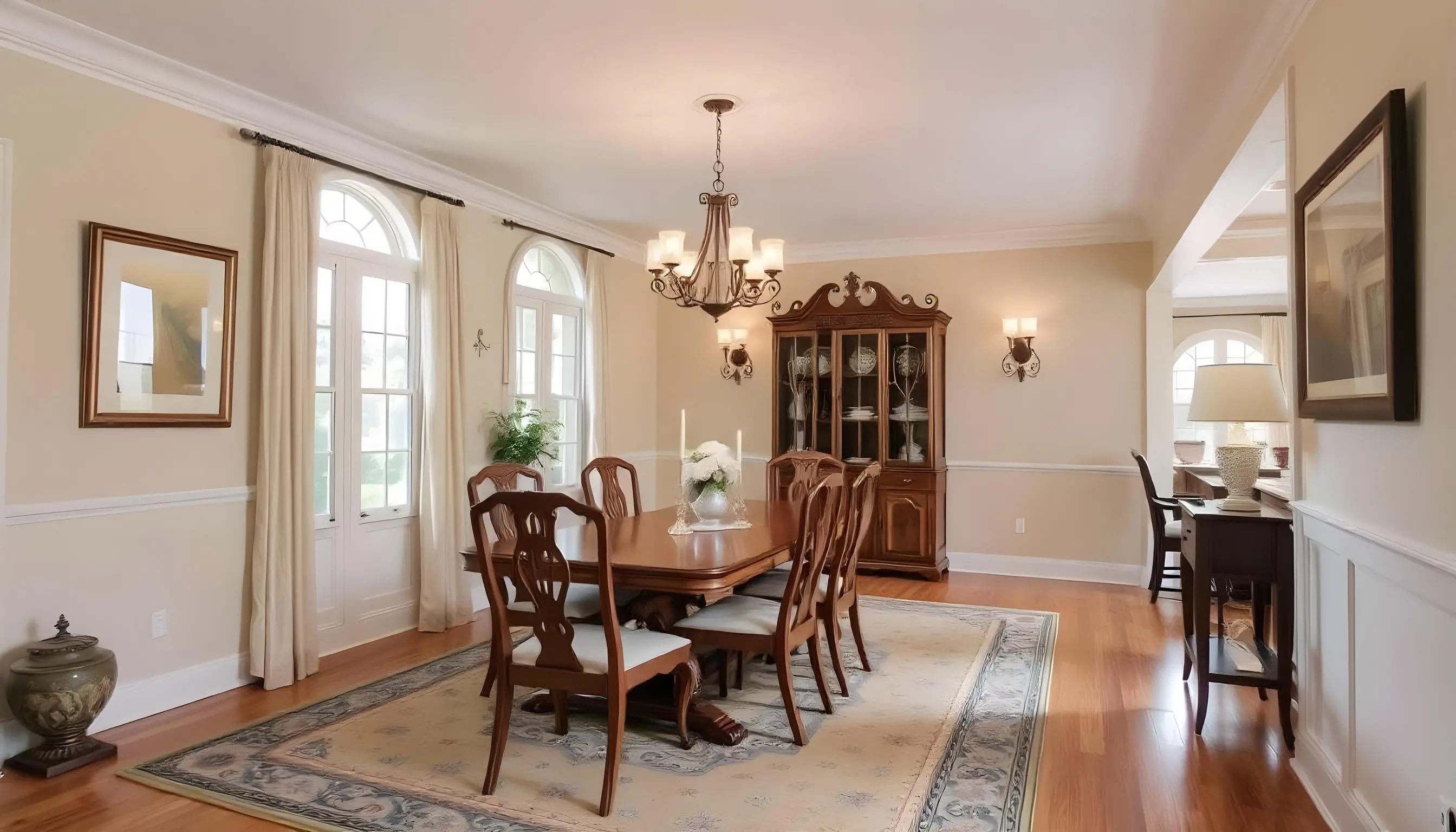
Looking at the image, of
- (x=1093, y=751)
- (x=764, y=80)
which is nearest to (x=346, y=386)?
(x=764, y=80)

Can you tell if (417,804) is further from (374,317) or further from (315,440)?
(374,317)

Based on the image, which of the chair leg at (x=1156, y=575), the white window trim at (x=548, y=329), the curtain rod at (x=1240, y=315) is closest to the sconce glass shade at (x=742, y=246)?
the white window trim at (x=548, y=329)

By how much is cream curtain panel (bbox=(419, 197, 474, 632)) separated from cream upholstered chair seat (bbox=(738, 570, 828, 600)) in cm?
188

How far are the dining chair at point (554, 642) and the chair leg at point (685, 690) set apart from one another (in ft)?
0.44

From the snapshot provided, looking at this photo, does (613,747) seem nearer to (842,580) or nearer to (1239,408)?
(842,580)

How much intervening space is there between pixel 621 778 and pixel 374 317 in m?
2.91

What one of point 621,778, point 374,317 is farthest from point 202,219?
point 621,778

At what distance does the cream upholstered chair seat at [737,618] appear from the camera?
10.3ft

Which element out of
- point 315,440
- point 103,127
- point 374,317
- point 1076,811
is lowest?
point 1076,811

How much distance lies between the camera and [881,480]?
6301 mm

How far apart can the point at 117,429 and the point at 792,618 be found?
272 cm

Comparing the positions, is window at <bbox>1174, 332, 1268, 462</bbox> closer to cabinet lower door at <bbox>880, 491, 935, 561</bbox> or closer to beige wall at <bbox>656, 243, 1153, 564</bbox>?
beige wall at <bbox>656, 243, 1153, 564</bbox>

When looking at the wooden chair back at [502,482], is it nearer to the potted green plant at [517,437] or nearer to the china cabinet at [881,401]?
the potted green plant at [517,437]

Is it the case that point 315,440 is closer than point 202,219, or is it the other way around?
point 202,219
